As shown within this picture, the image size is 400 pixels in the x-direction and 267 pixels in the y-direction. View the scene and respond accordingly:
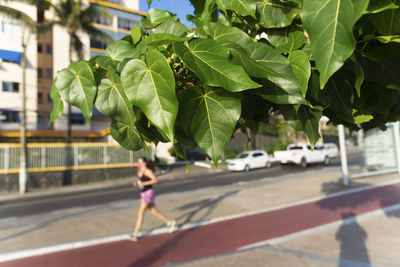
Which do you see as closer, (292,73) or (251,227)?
(292,73)

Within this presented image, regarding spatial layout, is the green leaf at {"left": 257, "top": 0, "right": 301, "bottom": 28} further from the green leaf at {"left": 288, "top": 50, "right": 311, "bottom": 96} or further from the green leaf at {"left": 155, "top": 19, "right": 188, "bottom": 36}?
the green leaf at {"left": 155, "top": 19, "right": 188, "bottom": 36}

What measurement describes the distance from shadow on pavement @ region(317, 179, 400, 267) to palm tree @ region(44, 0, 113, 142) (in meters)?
15.8

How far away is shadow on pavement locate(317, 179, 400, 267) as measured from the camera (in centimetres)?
450

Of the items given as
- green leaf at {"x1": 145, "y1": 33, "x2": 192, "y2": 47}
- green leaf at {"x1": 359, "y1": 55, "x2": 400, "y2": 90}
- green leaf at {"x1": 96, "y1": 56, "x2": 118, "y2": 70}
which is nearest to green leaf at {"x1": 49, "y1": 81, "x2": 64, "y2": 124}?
green leaf at {"x1": 96, "y1": 56, "x2": 118, "y2": 70}

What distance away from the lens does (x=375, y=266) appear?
13.5ft

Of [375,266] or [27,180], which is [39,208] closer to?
[27,180]

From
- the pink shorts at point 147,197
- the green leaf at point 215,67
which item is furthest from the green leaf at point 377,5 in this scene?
the pink shorts at point 147,197

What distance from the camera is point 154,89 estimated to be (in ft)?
1.98

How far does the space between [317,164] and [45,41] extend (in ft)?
89.7

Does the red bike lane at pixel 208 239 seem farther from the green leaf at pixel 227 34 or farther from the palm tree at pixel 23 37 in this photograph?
the palm tree at pixel 23 37

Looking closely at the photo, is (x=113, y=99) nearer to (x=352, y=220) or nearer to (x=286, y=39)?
(x=286, y=39)

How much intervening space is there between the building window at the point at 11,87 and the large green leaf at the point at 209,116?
27.3 m

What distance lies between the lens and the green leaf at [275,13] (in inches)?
37.0

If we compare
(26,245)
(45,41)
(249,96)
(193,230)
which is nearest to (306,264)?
(193,230)
